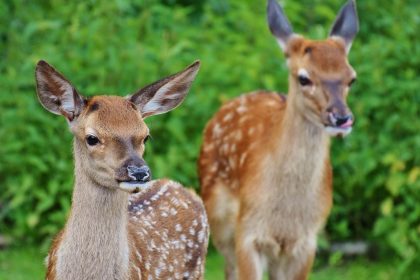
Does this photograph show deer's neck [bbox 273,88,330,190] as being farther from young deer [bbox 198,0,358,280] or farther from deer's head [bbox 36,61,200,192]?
deer's head [bbox 36,61,200,192]

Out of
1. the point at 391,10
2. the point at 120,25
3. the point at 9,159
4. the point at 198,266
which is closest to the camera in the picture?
the point at 198,266

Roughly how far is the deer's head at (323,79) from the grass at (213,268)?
6.67 ft

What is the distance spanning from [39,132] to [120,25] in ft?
3.74

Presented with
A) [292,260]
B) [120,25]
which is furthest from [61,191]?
[292,260]

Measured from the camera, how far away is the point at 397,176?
9.41 metres

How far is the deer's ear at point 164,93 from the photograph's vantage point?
6.14 meters

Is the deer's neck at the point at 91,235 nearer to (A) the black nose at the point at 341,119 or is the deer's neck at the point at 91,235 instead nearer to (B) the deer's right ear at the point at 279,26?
(A) the black nose at the point at 341,119

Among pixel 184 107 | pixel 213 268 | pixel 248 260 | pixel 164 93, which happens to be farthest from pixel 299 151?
pixel 184 107

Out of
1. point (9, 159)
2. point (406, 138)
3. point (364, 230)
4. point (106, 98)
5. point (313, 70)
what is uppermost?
point (106, 98)

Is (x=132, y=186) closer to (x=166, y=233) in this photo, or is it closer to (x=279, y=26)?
(x=166, y=233)

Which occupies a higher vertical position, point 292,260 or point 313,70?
point 313,70

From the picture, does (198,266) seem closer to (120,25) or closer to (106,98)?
(106,98)

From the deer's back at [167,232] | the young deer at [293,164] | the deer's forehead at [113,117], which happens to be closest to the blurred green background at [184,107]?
the young deer at [293,164]

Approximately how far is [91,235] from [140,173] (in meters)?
0.49
